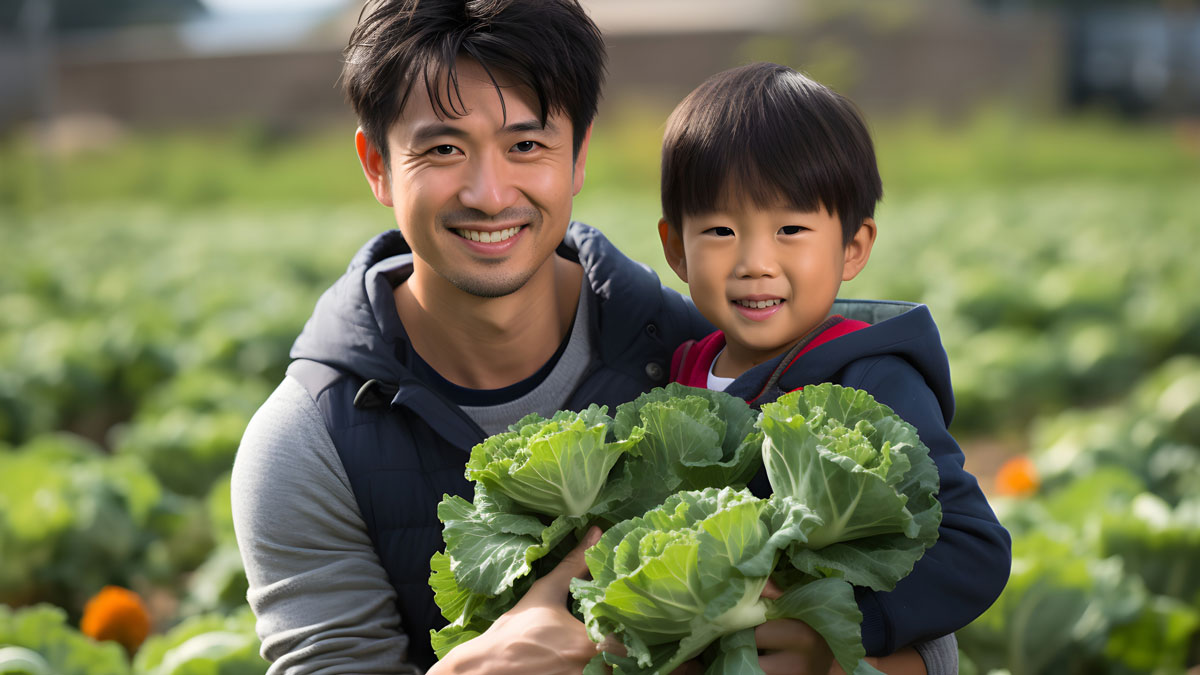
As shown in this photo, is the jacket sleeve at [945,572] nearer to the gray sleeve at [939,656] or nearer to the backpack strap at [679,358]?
the gray sleeve at [939,656]

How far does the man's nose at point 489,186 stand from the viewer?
8.53 ft

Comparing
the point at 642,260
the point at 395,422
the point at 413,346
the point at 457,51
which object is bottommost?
the point at 642,260

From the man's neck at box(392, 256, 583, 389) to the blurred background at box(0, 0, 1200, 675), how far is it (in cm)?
97

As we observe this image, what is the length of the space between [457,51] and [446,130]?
0.18 metres

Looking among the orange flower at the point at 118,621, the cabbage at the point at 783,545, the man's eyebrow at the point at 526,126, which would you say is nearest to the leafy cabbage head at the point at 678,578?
the cabbage at the point at 783,545

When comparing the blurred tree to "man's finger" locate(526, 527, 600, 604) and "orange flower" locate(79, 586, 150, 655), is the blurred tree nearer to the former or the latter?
"orange flower" locate(79, 586, 150, 655)

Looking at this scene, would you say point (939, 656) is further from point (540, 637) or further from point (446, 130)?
point (446, 130)

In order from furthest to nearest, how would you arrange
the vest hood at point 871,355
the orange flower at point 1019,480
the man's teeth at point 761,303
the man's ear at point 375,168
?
the orange flower at point 1019,480, the man's ear at point 375,168, the man's teeth at point 761,303, the vest hood at point 871,355

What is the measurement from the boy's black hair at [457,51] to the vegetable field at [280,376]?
1.68 metres

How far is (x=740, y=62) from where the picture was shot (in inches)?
1312

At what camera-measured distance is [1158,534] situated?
434 centimetres

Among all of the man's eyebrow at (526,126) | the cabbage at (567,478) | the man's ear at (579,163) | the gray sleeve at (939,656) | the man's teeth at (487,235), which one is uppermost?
the man's eyebrow at (526,126)

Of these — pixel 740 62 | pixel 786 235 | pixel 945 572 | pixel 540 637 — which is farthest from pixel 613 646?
pixel 740 62

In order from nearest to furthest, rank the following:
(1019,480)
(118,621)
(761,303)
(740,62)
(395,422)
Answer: (761,303), (395,422), (118,621), (1019,480), (740,62)
